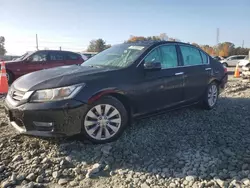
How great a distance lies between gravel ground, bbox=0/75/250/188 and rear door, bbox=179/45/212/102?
2.69ft

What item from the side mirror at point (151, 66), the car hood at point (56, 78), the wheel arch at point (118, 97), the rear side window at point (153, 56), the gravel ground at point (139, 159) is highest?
the rear side window at point (153, 56)

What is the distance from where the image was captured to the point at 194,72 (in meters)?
5.03

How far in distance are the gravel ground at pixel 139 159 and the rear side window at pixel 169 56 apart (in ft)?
3.51

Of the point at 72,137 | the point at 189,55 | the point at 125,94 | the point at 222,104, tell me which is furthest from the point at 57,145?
the point at 222,104

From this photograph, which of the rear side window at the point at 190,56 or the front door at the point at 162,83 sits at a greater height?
the rear side window at the point at 190,56

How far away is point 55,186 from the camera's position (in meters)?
2.72

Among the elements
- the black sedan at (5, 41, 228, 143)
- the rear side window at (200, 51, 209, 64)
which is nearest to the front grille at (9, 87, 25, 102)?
the black sedan at (5, 41, 228, 143)

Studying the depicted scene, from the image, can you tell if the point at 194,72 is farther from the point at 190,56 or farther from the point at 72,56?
the point at 72,56

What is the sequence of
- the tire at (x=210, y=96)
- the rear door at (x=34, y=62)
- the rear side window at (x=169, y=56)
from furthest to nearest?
the rear door at (x=34, y=62) → the tire at (x=210, y=96) → the rear side window at (x=169, y=56)

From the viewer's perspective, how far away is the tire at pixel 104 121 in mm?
3475

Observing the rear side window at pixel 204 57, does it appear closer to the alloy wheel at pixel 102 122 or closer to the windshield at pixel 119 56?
the windshield at pixel 119 56

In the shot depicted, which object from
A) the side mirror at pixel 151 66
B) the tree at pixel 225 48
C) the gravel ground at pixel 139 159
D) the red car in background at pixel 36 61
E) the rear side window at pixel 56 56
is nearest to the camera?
the gravel ground at pixel 139 159

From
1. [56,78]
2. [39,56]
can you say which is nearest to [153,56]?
[56,78]

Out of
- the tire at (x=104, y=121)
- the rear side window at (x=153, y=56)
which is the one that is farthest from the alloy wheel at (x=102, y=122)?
the rear side window at (x=153, y=56)
